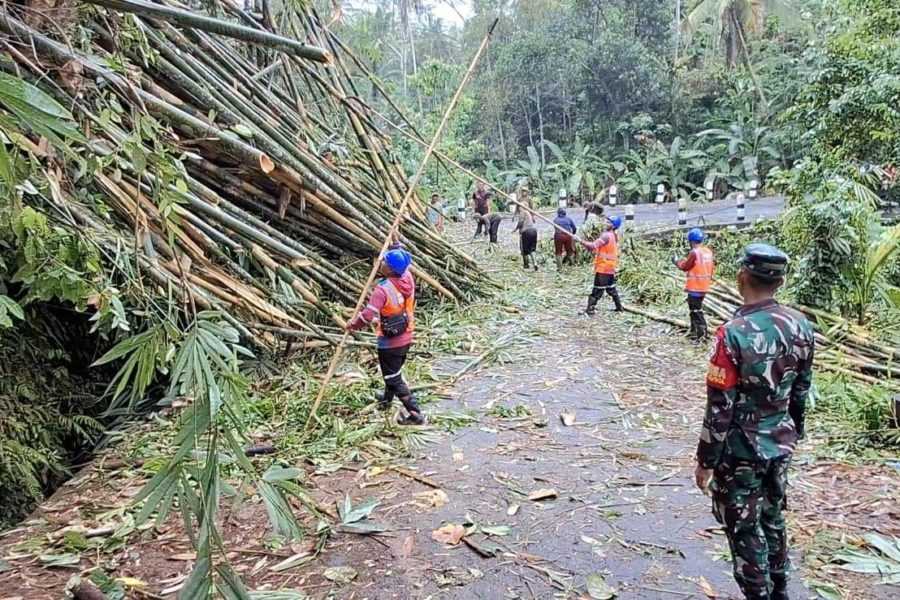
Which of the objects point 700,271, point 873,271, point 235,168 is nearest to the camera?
point 235,168

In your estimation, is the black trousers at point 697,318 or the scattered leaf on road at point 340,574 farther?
the black trousers at point 697,318

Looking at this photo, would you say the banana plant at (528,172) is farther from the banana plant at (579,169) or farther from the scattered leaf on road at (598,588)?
the scattered leaf on road at (598,588)

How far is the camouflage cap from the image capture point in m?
2.31

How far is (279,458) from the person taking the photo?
4.04 m

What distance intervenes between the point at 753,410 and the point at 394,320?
104 inches

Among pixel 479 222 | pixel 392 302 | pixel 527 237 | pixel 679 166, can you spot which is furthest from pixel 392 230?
pixel 679 166

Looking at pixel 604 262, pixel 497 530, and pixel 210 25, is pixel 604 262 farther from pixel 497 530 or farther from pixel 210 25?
pixel 210 25

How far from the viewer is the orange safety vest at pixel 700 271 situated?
6609 mm

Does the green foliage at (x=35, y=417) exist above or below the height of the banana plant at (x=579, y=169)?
below

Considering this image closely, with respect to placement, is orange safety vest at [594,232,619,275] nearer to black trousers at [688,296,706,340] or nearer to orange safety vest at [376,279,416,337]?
black trousers at [688,296,706,340]

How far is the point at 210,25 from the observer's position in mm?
1240

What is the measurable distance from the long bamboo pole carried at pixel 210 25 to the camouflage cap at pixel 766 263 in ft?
5.65

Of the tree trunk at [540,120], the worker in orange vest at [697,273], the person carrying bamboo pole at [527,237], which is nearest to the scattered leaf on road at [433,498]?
the worker in orange vest at [697,273]

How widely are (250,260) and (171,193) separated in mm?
3254
